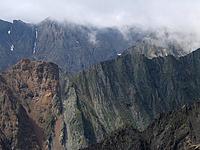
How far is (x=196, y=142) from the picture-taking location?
650ft

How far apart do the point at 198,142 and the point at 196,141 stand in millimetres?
3005

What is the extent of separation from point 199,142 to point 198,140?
4145mm

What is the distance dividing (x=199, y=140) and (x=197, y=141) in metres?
0.81

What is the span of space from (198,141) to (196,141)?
4.04 ft

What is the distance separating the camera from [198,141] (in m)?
199

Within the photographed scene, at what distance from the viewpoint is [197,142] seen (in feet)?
648

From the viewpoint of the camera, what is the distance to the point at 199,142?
195750mm

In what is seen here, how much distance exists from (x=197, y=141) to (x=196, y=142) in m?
1.26

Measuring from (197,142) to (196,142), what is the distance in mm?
670

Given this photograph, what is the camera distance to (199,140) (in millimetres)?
199000

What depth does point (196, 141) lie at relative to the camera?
199875 millimetres

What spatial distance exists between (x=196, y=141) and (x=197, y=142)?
2252mm

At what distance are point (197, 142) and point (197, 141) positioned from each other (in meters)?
1.78
